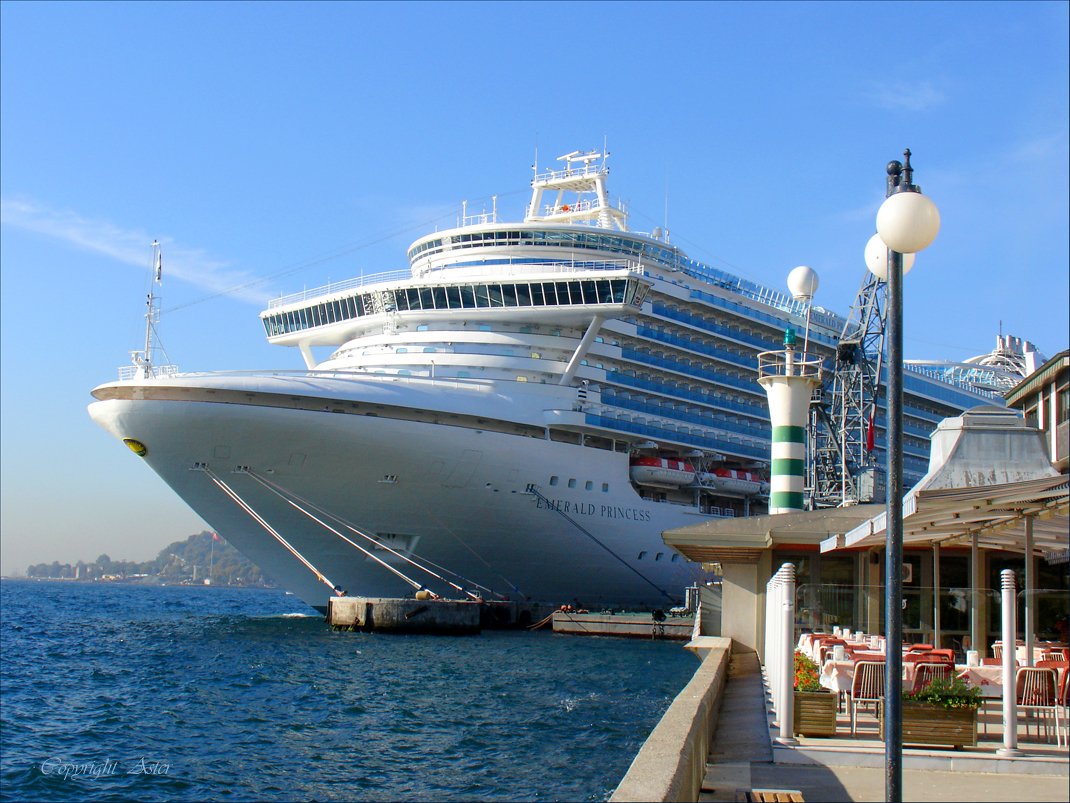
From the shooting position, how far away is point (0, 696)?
893 inches

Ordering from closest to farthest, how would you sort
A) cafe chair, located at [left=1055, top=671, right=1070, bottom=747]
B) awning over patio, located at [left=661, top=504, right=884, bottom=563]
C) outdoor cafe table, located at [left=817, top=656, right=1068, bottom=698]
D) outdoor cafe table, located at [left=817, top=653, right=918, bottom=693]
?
1. cafe chair, located at [left=1055, top=671, right=1070, bottom=747]
2. outdoor cafe table, located at [left=817, top=656, right=1068, bottom=698]
3. outdoor cafe table, located at [left=817, top=653, right=918, bottom=693]
4. awning over patio, located at [left=661, top=504, right=884, bottom=563]

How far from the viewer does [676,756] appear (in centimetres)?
672

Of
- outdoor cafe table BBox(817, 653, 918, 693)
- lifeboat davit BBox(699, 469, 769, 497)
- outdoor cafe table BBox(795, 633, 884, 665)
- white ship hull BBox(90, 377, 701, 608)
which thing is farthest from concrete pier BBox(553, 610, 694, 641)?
outdoor cafe table BBox(817, 653, 918, 693)

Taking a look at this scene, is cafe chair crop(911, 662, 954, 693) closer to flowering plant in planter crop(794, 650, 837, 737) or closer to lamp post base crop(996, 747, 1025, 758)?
flowering plant in planter crop(794, 650, 837, 737)

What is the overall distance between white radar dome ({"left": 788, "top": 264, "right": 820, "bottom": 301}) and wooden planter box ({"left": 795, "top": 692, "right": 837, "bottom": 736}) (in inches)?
950

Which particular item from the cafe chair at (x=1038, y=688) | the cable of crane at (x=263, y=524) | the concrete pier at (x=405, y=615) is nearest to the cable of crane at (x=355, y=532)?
the cable of crane at (x=263, y=524)

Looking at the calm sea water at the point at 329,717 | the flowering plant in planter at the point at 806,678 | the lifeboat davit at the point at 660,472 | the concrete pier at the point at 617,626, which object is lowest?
the calm sea water at the point at 329,717

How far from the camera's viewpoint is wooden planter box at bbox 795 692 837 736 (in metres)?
9.55

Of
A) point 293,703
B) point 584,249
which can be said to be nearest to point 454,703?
point 293,703

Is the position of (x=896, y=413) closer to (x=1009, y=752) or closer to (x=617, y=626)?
(x=1009, y=752)

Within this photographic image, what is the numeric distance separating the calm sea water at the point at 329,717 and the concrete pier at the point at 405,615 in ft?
2.96

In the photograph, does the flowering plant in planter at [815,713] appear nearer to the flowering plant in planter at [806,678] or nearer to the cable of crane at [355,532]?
the flowering plant in planter at [806,678]

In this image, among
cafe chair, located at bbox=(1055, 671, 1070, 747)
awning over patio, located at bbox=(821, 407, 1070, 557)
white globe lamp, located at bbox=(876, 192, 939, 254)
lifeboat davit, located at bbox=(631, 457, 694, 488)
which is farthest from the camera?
lifeboat davit, located at bbox=(631, 457, 694, 488)

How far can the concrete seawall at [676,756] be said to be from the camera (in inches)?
233
